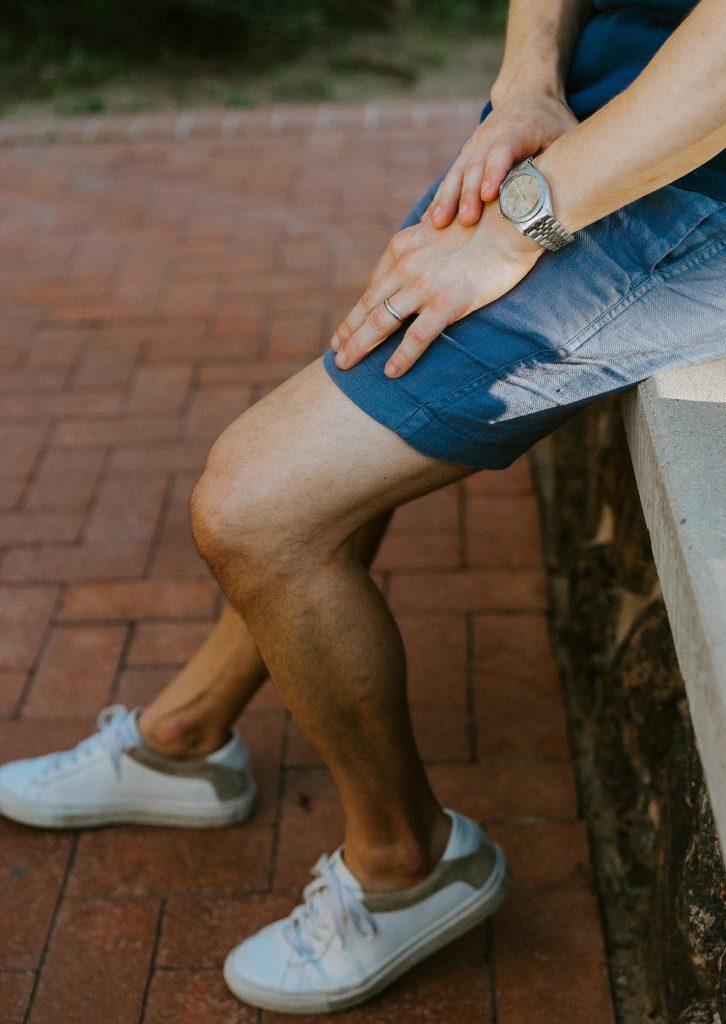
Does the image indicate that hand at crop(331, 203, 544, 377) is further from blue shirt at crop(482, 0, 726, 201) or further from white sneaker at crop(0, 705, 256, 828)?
white sneaker at crop(0, 705, 256, 828)

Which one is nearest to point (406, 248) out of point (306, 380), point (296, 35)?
point (306, 380)

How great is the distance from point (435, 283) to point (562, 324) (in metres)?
0.16

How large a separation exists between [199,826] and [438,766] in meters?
0.43

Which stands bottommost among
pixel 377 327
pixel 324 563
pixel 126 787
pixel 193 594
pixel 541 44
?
pixel 193 594

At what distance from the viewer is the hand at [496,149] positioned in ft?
4.75

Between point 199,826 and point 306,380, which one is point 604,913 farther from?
point 306,380

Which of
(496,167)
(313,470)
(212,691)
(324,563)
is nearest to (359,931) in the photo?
(212,691)

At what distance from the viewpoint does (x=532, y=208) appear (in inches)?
54.3

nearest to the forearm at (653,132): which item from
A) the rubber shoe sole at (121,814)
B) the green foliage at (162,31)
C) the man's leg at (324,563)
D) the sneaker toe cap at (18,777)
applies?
the man's leg at (324,563)

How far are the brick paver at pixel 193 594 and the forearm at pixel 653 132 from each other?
1.07 meters

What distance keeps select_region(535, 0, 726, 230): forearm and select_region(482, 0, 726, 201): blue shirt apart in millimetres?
95

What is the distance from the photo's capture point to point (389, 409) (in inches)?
55.2

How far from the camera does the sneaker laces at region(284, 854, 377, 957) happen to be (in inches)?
65.4

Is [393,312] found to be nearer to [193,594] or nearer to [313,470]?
[313,470]
